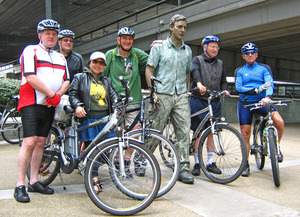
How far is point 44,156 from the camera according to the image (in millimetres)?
3996

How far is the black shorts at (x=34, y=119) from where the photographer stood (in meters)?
3.69

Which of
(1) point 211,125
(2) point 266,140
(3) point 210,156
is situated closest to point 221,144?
(1) point 211,125

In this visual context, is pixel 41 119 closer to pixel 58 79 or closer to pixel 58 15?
pixel 58 79

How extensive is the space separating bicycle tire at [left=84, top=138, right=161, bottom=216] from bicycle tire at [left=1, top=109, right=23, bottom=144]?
4.59 meters

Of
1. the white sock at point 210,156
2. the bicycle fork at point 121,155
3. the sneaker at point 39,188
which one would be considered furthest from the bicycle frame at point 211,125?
the sneaker at point 39,188

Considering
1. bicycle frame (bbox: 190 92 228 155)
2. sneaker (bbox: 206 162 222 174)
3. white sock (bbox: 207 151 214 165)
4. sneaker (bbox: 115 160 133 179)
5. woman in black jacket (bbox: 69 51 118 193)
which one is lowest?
sneaker (bbox: 206 162 222 174)

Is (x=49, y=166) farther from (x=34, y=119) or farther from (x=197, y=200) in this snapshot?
(x=197, y=200)

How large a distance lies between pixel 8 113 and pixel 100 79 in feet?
14.0

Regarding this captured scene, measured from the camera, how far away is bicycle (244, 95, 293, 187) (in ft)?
14.5

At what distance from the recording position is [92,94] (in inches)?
162

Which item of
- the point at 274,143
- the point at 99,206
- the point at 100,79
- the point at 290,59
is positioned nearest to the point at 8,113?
the point at 100,79

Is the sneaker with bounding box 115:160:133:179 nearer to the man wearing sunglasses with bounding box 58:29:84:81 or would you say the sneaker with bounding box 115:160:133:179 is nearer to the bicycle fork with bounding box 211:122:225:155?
the bicycle fork with bounding box 211:122:225:155

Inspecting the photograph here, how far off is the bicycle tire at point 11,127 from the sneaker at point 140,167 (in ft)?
16.0

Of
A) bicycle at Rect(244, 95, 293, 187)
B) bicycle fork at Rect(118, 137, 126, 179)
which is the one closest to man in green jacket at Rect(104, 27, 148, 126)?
bicycle fork at Rect(118, 137, 126, 179)
